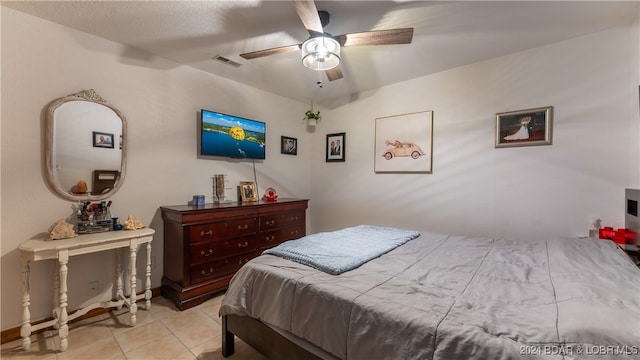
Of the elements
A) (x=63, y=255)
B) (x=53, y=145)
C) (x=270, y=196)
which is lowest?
(x=63, y=255)

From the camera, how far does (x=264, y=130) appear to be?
3.64 metres

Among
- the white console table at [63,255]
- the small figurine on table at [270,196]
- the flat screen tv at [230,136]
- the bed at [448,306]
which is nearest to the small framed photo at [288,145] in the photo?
the flat screen tv at [230,136]

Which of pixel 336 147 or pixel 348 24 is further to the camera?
pixel 336 147

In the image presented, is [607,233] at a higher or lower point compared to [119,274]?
higher

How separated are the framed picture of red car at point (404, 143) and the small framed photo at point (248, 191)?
1.71m

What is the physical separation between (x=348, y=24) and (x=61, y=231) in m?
2.80

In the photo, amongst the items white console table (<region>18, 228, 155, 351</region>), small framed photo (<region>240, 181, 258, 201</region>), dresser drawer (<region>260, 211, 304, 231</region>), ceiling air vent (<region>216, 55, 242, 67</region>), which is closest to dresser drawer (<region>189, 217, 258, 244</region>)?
dresser drawer (<region>260, 211, 304, 231</region>)

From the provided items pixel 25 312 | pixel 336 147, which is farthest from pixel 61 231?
pixel 336 147

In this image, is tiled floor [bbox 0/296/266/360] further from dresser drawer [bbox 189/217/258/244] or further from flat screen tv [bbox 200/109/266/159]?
flat screen tv [bbox 200/109/266/159]

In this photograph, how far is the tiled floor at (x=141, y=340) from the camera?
1771mm

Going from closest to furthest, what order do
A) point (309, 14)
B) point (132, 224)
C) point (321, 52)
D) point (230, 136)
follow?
point (309, 14)
point (321, 52)
point (132, 224)
point (230, 136)

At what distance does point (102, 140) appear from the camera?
2.34m

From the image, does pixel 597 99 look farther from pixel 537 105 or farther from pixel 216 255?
pixel 216 255

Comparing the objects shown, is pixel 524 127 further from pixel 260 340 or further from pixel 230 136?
pixel 230 136
